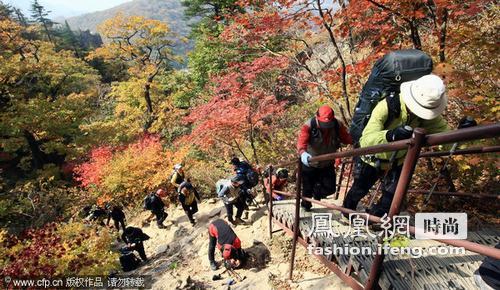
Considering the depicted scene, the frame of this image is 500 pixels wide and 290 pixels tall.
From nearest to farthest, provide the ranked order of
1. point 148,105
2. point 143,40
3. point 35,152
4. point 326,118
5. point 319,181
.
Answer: point 326,118, point 319,181, point 35,152, point 148,105, point 143,40

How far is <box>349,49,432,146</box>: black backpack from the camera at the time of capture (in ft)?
9.25

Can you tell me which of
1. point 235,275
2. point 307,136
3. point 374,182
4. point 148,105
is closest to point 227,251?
point 235,275

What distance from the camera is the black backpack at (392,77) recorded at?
2.82m

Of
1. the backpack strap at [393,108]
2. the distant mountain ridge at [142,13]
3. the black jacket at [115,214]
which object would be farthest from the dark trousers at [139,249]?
the distant mountain ridge at [142,13]

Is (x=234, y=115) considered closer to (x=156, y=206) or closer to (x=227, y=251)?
(x=156, y=206)

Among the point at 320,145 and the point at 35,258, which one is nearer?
the point at 320,145

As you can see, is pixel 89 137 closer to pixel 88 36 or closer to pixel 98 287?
pixel 98 287

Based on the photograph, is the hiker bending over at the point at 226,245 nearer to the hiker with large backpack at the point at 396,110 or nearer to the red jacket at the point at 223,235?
the red jacket at the point at 223,235

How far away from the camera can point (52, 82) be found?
20.1 m

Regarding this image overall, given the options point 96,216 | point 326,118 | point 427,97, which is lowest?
point 96,216

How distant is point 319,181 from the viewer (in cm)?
442

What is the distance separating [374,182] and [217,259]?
4.80 metres

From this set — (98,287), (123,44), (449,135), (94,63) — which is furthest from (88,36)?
(449,135)

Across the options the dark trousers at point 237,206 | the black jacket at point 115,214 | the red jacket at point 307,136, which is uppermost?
the red jacket at point 307,136
